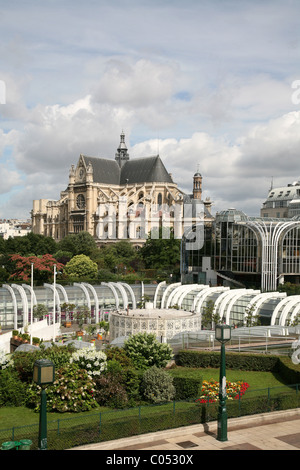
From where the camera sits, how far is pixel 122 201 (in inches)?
5148

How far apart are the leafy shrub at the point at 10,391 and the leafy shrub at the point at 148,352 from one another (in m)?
6.05

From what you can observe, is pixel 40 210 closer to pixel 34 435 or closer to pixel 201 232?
pixel 201 232

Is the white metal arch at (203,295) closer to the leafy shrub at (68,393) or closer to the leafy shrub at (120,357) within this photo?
the leafy shrub at (120,357)

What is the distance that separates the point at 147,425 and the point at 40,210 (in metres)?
145

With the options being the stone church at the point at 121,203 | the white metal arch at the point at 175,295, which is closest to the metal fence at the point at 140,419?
the white metal arch at the point at 175,295

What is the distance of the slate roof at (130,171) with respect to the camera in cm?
13838

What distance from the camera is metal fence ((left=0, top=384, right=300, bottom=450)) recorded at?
1764cm

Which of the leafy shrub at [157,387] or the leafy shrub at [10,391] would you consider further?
the leafy shrub at [157,387]

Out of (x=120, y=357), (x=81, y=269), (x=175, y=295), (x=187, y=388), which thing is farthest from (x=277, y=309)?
(x=81, y=269)

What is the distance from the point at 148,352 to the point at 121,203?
10438 cm

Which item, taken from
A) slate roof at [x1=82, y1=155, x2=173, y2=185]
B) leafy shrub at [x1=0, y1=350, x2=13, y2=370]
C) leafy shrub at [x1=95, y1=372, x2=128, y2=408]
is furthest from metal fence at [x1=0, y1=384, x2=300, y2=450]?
slate roof at [x1=82, y1=155, x2=173, y2=185]

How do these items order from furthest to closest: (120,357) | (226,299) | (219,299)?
(219,299) < (226,299) < (120,357)

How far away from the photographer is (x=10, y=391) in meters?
23.0

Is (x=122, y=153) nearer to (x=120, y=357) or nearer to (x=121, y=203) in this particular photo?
(x=121, y=203)
